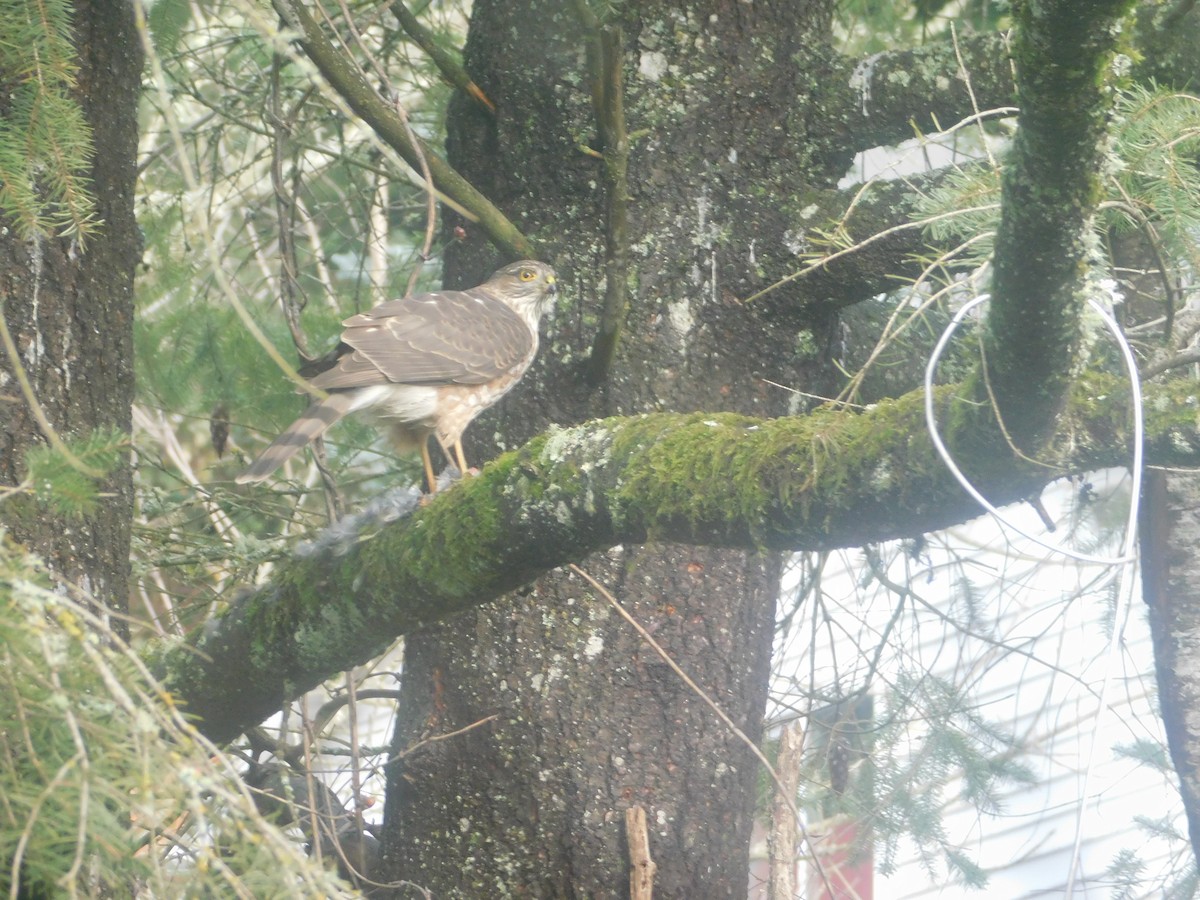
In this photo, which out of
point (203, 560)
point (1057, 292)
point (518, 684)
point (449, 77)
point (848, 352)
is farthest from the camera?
point (203, 560)

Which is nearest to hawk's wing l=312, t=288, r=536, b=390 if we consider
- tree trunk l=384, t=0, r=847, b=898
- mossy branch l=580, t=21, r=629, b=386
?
tree trunk l=384, t=0, r=847, b=898

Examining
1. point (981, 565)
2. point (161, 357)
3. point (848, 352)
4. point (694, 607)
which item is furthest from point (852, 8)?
point (161, 357)

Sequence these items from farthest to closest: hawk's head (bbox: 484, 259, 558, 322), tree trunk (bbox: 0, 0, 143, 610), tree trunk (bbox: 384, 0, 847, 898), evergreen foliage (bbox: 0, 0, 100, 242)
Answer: hawk's head (bbox: 484, 259, 558, 322), tree trunk (bbox: 384, 0, 847, 898), tree trunk (bbox: 0, 0, 143, 610), evergreen foliage (bbox: 0, 0, 100, 242)

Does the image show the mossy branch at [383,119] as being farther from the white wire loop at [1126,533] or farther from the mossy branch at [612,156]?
the white wire loop at [1126,533]

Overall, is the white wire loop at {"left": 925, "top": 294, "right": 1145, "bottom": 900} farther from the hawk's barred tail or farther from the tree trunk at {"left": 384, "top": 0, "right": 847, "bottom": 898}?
the hawk's barred tail

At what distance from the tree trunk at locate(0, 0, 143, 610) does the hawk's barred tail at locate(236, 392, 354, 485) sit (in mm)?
350

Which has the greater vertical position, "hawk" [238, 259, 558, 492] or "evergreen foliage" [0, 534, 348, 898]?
"hawk" [238, 259, 558, 492]

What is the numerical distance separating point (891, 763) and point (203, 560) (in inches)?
110

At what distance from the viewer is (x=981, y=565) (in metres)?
4.92

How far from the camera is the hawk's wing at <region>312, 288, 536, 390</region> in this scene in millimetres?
3777

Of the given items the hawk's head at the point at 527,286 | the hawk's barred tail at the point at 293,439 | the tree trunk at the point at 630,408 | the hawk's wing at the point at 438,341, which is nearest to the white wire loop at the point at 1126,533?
the tree trunk at the point at 630,408

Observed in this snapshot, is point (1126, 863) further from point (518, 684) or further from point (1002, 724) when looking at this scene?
point (518, 684)

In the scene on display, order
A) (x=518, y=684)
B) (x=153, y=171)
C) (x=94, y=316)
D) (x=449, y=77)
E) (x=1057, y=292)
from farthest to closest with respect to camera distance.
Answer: (x=153, y=171), (x=449, y=77), (x=518, y=684), (x=94, y=316), (x=1057, y=292)

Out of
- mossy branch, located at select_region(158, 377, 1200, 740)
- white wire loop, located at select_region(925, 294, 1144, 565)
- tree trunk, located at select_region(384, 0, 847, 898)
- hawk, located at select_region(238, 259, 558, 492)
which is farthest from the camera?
hawk, located at select_region(238, 259, 558, 492)
